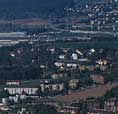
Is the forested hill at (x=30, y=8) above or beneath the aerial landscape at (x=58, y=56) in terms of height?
beneath

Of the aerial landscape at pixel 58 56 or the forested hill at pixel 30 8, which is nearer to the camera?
the aerial landscape at pixel 58 56

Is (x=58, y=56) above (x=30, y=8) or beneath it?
above

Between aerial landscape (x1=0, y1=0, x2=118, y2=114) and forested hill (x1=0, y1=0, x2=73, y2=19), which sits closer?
aerial landscape (x1=0, y1=0, x2=118, y2=114)

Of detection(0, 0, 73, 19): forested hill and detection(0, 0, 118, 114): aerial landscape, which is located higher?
detection(0, 0, 118, 114): aerial landscape

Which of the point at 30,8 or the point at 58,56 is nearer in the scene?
the point at 58,56

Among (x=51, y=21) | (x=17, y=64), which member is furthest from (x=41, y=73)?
(x=51, y=21)

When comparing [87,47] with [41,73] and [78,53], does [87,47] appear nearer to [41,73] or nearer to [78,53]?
[78,53]
